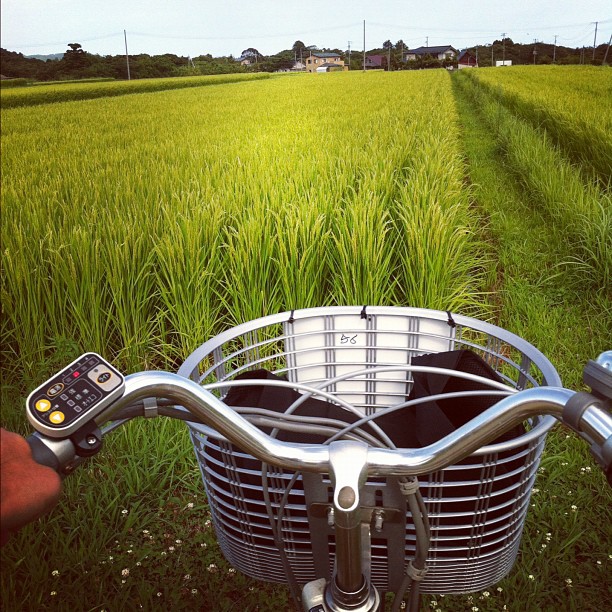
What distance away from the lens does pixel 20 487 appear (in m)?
0.38

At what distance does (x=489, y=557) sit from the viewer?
2.61 ft

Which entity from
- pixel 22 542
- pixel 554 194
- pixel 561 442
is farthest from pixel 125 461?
pixel 554 194

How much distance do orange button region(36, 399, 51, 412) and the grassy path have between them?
1115 millimetres

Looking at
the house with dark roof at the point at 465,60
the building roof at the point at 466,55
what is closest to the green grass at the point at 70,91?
the building roof at the point at 466,55

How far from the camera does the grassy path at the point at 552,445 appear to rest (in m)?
1.28

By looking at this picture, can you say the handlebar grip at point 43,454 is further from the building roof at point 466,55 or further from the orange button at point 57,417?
the building roof at point 466,55

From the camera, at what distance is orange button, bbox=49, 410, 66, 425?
450 millimetres

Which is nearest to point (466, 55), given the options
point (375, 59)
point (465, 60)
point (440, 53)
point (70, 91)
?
point (465, 60)

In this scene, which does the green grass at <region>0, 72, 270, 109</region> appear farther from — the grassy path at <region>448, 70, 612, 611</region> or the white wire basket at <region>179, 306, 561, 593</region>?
the grassy path at <region>448, 70, 612, 611</region>

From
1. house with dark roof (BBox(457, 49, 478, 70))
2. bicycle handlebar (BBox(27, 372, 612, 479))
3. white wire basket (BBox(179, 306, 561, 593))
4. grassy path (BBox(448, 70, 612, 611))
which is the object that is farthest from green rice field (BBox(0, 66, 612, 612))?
house with dark roof (BBox(457, 49, 478, 70))

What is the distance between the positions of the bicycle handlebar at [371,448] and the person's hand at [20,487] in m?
0.09

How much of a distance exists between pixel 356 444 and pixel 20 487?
0.26m

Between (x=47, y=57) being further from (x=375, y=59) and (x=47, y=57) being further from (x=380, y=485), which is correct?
(x=375, y=59)

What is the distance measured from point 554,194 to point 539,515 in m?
2.72
